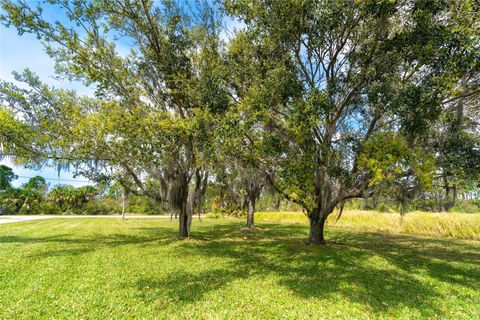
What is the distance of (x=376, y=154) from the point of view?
23.2 feet

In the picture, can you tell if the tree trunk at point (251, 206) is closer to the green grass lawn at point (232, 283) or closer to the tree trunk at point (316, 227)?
the tree trunk at point (316, 227)

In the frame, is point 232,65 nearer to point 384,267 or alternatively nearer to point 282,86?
point 282,86

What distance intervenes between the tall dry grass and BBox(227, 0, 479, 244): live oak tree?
934 centimetres

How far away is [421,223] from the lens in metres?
16.3

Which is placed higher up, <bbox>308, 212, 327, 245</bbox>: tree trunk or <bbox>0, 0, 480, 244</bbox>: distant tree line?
<bbox>0, 0, 480, 244</bbox>: distant tree line

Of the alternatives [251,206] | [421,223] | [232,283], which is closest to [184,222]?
[251,206]

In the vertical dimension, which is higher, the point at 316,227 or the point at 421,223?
the point at 316,227

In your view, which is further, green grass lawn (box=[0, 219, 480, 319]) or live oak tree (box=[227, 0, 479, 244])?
live oak tree (box=[227, 0, 479, 244])

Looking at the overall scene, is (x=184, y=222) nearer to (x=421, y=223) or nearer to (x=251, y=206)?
(x=251, y=206)

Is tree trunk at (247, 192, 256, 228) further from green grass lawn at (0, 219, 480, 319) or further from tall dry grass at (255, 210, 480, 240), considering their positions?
tall dry grass at (255, 210, 480, 240)

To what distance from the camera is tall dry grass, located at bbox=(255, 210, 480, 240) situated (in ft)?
46.4

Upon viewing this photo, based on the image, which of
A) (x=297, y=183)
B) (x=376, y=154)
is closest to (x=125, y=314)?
(x=297, y=183)

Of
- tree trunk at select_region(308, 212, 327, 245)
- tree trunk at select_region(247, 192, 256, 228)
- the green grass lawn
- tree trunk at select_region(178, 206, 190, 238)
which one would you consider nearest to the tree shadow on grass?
the green grass lawn

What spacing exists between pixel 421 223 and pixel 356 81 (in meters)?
12.7
